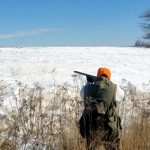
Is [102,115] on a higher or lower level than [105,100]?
lower

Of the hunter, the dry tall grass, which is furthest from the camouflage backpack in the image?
the dry tall grass

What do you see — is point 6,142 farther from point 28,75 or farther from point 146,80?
point 146,80

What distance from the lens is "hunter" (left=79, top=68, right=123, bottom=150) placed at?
5.30 meters

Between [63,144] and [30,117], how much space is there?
0.55 metres

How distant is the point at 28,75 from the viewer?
39.1 feet

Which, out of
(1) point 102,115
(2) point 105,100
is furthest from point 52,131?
(2) point 105,100

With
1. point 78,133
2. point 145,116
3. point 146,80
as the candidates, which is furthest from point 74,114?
point 146,80

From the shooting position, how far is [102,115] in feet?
17.6

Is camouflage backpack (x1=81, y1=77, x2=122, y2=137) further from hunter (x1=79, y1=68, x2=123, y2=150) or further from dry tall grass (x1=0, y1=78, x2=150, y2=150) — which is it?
dry tall grass (x1=0, y1=78, x2=150, y2=150)

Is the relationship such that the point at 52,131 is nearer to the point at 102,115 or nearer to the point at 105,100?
the point at 102,115

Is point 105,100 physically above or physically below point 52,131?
above

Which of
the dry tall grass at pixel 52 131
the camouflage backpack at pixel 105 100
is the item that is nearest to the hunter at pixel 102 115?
the camouflage backpack at pixel 105 100

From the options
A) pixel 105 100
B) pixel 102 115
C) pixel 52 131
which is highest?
pixel 105 100

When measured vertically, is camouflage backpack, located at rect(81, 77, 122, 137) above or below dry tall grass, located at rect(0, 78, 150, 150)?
above
